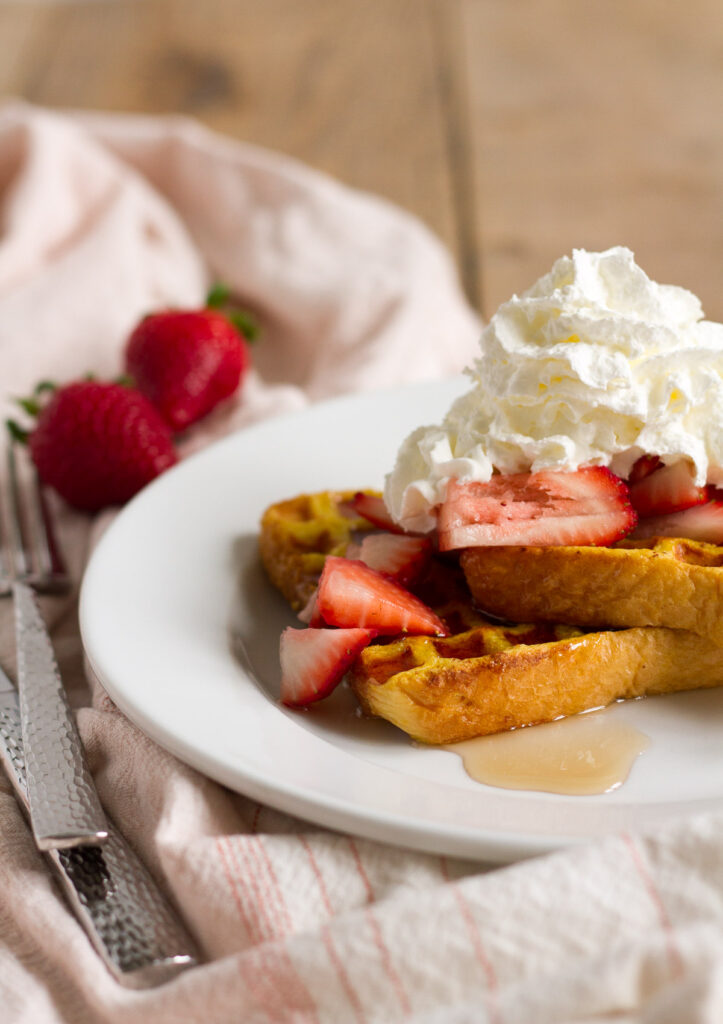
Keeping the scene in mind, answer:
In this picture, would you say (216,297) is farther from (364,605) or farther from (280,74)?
(280,74)

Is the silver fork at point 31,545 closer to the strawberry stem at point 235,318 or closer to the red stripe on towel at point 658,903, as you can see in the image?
the strawberry stem at point 235,318

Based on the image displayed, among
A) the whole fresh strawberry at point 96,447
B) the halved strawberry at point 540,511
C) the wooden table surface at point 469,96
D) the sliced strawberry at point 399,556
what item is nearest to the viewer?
the halved strawberry at point 540,511

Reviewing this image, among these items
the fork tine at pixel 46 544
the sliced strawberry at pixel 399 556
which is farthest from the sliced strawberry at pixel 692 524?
the fork tine at pixel 46 544

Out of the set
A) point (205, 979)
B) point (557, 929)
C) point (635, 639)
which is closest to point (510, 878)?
point (557, 929)

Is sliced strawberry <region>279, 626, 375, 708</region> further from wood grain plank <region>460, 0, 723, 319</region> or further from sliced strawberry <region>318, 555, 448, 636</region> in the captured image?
wood grain plank <region>460, 0, 723, 319</region>

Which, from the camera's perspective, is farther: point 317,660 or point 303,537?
point 303,537

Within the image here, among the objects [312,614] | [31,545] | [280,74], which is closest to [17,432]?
[31,545]
